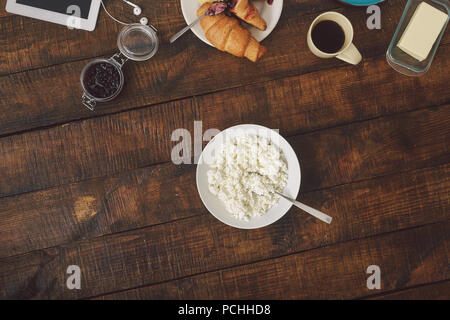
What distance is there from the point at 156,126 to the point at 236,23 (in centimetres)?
42

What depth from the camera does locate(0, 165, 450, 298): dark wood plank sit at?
1.19m

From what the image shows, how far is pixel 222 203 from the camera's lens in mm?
1126

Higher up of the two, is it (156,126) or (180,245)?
(156,126)

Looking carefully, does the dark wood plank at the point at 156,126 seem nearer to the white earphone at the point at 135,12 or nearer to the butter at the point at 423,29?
the butter at the point at 423,29

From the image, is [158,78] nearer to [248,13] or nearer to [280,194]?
[248,13]

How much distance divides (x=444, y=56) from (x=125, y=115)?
3.66 feet

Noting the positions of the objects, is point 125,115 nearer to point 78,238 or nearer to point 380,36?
point 78,238

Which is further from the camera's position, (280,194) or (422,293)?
(422,293)

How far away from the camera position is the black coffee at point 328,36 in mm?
1127

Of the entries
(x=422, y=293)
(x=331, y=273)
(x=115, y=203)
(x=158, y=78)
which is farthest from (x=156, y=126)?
(x=422, y=293)

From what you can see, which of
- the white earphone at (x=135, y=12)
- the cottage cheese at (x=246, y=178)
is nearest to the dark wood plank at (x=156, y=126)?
the cottage cheese at (x=246, y=178)

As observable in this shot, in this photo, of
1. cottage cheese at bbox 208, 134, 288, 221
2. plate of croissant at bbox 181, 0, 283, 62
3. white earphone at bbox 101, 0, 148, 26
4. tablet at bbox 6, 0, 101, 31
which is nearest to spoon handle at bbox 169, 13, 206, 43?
plate of croissant at bbox 181, 0, 283, 62

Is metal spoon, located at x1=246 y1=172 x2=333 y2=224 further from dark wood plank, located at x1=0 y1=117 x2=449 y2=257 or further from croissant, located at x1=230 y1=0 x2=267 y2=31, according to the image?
croissant, located at x1=230 y1=0 x2=267 y2=31

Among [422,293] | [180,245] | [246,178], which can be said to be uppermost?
[246,178]
